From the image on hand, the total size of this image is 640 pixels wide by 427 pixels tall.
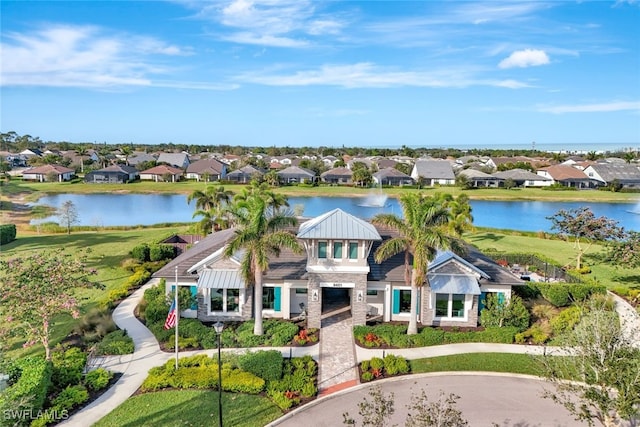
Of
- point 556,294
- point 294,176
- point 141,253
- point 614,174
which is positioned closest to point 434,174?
point 294,176

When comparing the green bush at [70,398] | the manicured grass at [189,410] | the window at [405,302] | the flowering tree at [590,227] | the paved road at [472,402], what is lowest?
the paved road at [472,402]

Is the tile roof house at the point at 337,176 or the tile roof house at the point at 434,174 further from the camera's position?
the tile roof house at the point at 337,176

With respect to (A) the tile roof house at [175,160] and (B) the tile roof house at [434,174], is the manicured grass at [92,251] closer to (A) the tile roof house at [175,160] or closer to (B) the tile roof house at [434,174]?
(B) the tile roof house at [434,174]

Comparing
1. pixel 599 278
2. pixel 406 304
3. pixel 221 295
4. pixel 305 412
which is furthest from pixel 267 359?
pixel 599 278

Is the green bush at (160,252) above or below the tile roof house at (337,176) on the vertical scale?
below

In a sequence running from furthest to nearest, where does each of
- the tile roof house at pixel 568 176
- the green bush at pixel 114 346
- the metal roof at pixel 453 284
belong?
the tile roof house at pixel 568 176 → the metal roof at pixel 453 284 → the green bush at pixel 114 346

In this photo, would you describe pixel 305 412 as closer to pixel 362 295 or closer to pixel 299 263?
pixel 362 295

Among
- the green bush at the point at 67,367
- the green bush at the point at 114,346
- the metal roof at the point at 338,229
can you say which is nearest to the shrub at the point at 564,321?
the metal roof at the point at 338,229
